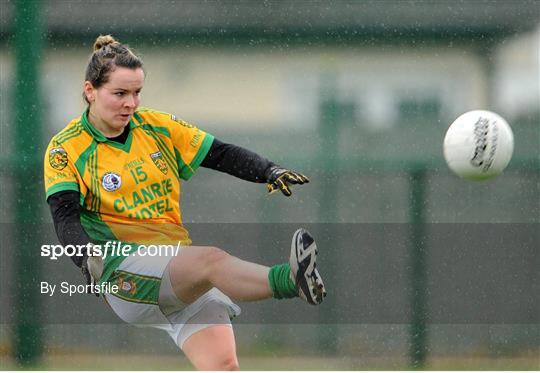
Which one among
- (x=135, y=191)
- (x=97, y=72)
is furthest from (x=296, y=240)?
(x=97, y=72)

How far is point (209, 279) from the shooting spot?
4117 mm

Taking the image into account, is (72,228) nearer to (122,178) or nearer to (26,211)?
(122,178)

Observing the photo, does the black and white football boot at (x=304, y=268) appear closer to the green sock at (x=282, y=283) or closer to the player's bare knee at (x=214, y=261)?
the green sock at (x=282, y=283)

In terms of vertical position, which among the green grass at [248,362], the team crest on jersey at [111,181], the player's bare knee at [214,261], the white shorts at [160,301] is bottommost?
the green grass at [248,362]

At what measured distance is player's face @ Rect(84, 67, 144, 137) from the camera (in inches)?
164

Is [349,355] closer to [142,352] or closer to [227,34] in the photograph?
[142,352]

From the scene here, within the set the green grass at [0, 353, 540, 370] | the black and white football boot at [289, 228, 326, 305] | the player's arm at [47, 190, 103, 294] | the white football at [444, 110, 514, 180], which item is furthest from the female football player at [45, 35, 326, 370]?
the green grass at [0, 353, 540, 370]

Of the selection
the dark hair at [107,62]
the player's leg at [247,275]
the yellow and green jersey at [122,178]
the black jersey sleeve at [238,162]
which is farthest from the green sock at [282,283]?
the dark hair at [107,62]

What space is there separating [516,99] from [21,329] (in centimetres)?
292

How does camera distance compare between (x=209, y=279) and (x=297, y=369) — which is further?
(x=297, y=369)

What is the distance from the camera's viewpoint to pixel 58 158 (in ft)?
13.8

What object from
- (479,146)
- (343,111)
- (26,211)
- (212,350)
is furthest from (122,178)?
(343,111)

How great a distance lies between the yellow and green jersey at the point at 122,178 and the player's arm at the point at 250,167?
0.18m

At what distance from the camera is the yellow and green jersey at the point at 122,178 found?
167 inches
